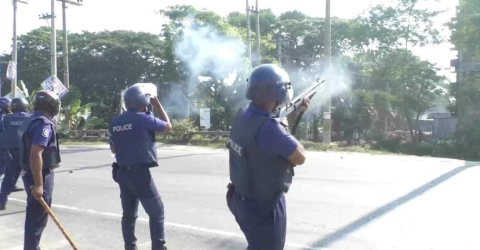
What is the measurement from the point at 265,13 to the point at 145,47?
10.2 metres

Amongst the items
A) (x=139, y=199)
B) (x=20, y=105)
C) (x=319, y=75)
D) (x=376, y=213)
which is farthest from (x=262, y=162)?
(x=319, y=75)

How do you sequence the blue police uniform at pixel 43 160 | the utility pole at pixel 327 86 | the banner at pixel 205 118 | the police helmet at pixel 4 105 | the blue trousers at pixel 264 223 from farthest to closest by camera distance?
the banner at pixel 205 118, the utility pole at pixel 327 86, the police helmet at pixel 4 105, the blue police uniform at pixel 43 160, the blue trousers at pixel 264 223

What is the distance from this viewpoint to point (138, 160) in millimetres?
4910

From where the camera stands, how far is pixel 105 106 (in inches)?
1592

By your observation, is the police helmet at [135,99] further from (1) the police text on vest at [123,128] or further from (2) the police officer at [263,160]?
(2) the police officer at [263,160]

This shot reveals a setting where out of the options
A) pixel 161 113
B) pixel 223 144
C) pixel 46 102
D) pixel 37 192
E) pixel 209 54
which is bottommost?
pixel 223 144

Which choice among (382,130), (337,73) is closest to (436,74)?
(382,130)

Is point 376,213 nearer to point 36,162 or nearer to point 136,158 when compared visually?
point 136,158

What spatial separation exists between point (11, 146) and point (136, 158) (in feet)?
13.4

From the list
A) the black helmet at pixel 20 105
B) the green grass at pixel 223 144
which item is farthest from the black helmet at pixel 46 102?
the green grass at pixel 223 144

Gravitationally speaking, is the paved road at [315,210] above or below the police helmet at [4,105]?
below

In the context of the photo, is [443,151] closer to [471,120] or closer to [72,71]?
[471,120]

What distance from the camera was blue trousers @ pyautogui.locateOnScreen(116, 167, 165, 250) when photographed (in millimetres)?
4902

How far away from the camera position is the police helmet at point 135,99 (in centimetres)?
503
